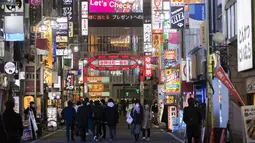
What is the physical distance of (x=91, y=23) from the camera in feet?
297

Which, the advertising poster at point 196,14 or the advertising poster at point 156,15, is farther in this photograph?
the advertising poster at point 156,15

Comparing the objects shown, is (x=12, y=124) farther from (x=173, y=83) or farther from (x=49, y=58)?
(x=49, y=58)

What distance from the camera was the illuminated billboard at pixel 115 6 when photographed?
7471cm

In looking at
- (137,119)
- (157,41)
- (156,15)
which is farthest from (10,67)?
(157,41)

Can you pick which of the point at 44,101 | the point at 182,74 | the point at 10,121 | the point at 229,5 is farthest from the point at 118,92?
the point at 10,121

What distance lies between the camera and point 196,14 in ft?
86.4

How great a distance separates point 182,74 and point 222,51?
12519 millimetres

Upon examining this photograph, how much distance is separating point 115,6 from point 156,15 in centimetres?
3532

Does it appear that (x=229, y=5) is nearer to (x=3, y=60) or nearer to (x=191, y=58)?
(x=191, y=58)

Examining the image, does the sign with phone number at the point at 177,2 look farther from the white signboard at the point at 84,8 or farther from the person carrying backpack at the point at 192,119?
the white signboard at the point at 84,8

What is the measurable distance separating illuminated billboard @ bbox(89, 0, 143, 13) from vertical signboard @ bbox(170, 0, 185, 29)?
152 feet

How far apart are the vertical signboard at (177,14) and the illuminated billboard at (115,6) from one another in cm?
4643

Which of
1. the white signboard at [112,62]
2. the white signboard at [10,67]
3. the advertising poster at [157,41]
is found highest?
the advertising poster at [157,41]

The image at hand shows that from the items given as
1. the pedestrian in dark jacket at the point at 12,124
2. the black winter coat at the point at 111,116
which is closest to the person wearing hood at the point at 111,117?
the black winter coat at the point at 111,116
